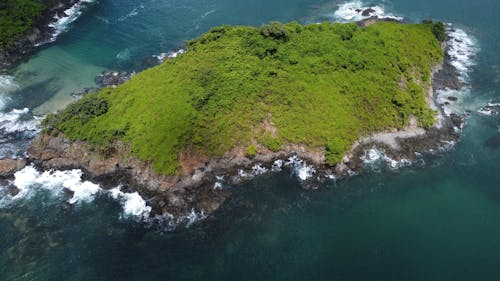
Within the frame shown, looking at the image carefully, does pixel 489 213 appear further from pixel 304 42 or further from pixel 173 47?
pixel 173 47

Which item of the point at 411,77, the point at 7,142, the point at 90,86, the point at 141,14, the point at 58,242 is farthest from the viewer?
the point at 141,14

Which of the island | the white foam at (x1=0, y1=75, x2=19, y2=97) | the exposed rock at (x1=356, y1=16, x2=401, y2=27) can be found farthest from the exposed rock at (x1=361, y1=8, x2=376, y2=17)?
the white foam at (x1=0, y1=75, x2=19, y2=97)

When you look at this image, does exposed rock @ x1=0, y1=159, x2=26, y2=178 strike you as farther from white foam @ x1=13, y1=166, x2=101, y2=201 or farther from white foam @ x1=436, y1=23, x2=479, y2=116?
white foam @ x1=436, y1=23, x2=479, y2=116

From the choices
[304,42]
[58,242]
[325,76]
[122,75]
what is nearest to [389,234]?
[325,76]

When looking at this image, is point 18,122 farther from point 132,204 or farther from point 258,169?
point 258,169

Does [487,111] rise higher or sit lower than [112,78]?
lower

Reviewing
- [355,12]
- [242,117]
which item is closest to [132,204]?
[242,117]
